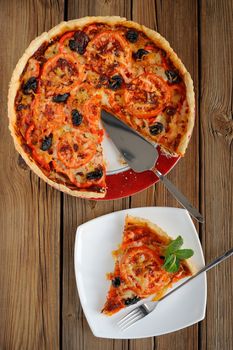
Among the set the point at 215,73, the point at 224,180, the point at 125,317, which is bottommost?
the point at 125,317

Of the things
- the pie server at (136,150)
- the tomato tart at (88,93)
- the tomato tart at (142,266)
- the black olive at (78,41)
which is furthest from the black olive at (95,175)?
the black olive at (78,41)

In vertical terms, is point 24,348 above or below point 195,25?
below

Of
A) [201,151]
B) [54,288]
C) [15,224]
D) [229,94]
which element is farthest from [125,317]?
[229,94]

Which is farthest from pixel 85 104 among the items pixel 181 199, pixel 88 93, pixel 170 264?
pixel 170 264

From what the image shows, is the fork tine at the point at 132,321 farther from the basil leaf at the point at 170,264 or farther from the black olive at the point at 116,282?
the basil leaf at the point at 170,264

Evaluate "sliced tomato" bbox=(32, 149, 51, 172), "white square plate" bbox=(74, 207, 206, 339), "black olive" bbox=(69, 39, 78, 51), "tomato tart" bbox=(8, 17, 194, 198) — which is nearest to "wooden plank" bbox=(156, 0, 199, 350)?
"white square plate" bbox=(74, 207, 206, 339)

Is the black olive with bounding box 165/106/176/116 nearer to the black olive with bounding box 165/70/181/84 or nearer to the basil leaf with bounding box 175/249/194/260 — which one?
the black olive with bounding box 165/70/181/84

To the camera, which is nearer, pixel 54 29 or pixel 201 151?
pixel 54 29

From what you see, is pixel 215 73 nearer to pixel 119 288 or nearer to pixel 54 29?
pixel 54 29
